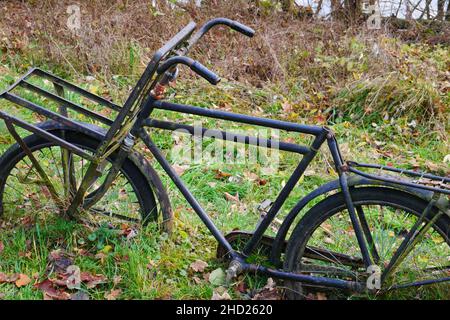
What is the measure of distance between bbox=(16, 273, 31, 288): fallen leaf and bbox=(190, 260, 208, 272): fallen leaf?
904 millimetres

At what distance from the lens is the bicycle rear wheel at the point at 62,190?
3.04 meters

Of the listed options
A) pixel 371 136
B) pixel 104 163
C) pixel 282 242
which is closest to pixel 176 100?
pixel 371 136

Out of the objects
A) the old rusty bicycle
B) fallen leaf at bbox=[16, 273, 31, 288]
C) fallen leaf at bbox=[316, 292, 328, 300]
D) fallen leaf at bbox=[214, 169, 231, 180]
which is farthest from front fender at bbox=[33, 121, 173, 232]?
fallen leaf at bbox=[214, 169, 231, 180]

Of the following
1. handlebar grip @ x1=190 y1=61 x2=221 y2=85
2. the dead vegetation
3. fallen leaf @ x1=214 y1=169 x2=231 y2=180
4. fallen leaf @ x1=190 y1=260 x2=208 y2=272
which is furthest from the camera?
the dead vegetation

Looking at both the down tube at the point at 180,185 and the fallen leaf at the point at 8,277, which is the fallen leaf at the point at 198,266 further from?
the fallen leaf at the point at 8,277

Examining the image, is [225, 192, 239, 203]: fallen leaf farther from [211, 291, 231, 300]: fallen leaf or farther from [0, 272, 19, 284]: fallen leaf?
[0, 272, 19, 284]: fallen leaf

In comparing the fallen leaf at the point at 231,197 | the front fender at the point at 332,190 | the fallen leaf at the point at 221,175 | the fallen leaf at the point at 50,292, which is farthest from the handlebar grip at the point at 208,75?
the fallen leaf at the point at 221,175

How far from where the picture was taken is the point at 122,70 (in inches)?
223

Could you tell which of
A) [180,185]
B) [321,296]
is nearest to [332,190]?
[321,296]

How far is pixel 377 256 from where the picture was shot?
2.78 m

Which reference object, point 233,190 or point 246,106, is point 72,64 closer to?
point 246,106

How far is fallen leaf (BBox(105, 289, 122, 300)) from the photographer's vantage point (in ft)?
9.55

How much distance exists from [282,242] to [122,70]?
3.44m

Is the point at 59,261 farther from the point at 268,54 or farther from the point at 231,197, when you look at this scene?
the point at 268,54
